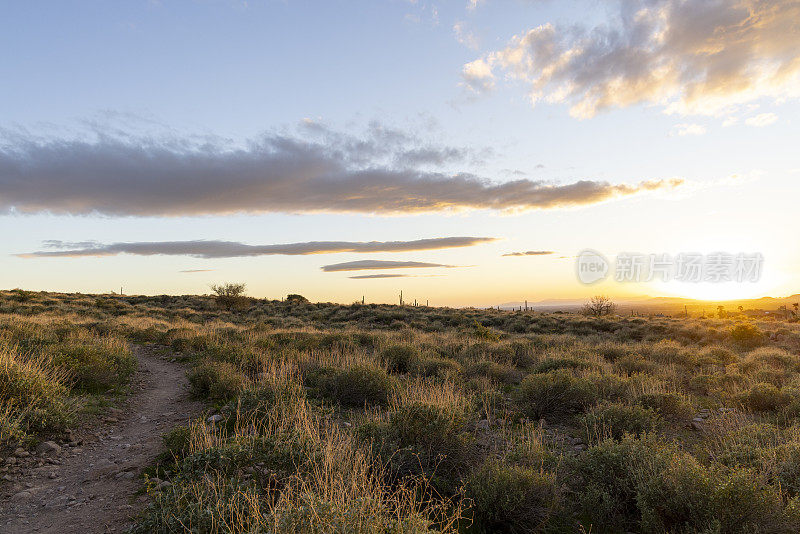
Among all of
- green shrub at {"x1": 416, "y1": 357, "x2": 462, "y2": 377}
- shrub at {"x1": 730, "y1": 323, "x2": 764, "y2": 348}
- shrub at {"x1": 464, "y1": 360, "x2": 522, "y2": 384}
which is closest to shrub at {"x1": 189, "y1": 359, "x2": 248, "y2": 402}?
green shrub at {"x1": 416, "y1": 357, "x2": 462, "y2": 377}

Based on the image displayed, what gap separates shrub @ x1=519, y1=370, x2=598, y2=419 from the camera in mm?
10562

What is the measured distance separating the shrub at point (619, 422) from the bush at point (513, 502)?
2986mm

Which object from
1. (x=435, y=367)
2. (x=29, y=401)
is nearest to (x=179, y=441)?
(x=29, y=401)

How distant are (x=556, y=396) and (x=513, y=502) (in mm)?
5553

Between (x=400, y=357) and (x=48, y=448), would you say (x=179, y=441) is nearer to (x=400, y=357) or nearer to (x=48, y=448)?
(x=48, y=448)

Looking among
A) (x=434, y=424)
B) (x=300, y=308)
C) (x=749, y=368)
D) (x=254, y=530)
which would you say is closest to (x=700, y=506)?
(x=434, y=424)

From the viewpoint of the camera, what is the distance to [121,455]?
25.8ft

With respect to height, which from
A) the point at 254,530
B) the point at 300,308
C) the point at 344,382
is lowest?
the point at 300,308

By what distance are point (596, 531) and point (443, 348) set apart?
1326 centimetres

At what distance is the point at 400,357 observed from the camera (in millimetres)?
15773

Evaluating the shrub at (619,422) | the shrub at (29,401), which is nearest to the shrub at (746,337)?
the shrub at (619,422)

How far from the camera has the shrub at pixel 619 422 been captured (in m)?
8.51

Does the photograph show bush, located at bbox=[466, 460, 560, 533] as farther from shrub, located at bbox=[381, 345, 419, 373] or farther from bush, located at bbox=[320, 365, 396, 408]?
shrub, located at bbox=[381, 345, 419, 373]

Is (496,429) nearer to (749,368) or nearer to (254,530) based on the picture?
(254,530)
